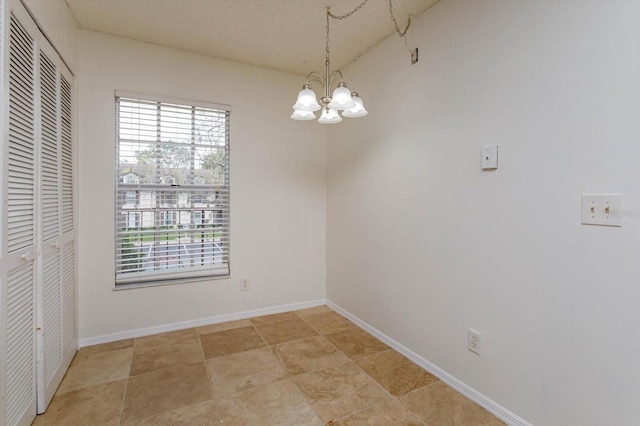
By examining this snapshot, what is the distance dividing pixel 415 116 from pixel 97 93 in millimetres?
2537

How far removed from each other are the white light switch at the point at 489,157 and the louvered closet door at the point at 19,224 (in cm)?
235

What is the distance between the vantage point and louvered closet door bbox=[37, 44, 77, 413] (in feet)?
5.89

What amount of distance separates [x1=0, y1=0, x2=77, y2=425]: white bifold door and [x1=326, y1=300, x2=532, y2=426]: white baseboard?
2.27 m

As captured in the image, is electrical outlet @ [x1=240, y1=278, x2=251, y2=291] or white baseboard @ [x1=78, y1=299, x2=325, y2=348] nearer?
white baseboard @ [x1=78, y1=299, x2=325, y2=348]

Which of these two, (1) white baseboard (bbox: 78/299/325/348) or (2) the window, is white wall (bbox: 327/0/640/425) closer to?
(1) white baseboard (bbox: 78/299/325/348)

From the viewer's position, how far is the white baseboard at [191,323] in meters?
2.65

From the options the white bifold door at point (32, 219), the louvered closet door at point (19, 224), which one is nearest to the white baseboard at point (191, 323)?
the white bifold door at point (32, 219)

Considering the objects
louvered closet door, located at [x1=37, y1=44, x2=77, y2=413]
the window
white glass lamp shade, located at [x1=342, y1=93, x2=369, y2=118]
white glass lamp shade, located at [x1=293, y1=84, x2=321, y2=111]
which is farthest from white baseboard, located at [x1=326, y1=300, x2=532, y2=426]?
louvered closet door, located at [x1=37, y1=44, x2=77, y2=413]

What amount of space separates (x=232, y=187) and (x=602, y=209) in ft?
8.92

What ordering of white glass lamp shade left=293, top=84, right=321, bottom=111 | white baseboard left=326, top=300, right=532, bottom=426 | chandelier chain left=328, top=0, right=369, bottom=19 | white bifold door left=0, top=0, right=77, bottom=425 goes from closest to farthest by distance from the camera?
white bifold door left=0, top=0, right=77, bottom=425 → white baseboard left=326, top=300, right=532, bottom=426 → white glass lamp shade left=293, top=84, right=321, bottom=111 → chandelier chain left=328, top=0, right=369, bottom=19

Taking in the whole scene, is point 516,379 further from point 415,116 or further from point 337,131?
point 337,131

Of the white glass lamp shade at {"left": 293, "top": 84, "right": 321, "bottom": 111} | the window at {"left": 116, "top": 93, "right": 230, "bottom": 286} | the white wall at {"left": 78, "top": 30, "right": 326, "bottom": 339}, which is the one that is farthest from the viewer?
the window at {"left": 116, "top": 93, "right": 230, "bottom": 286}

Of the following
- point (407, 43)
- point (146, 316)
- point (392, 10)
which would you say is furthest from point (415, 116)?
point (146, 316)

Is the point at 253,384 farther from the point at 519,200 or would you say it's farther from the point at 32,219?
the point at 519,200
